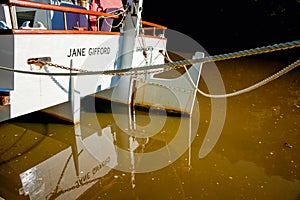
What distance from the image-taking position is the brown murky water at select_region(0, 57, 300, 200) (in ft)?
11.1

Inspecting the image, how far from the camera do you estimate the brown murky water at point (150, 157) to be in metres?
3.39

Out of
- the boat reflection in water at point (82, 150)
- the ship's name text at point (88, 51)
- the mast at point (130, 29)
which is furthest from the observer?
the mast at point (130, 29)

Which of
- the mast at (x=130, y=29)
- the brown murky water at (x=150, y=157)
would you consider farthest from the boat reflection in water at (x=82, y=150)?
the mast at (x=130, y=29)

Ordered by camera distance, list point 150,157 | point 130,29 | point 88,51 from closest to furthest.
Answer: point 150,157 < point 88,51 < point 130,29

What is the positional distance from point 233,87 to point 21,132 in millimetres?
6907

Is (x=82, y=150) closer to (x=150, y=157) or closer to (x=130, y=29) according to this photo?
(x=150, y=157)

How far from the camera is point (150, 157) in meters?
4.16

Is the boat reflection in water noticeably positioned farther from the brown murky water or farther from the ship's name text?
the ship's name text

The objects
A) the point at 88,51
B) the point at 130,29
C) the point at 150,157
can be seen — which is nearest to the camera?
the point at 150,157

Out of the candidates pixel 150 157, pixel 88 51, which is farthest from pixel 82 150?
pixel 88 51

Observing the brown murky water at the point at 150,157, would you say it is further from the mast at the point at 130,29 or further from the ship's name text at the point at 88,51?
the ship's name text at the point at 88,51

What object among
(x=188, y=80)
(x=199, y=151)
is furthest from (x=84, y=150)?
(x=188, y=80)

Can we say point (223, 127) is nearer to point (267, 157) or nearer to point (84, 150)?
point (267, 157)

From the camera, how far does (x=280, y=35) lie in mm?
19453
